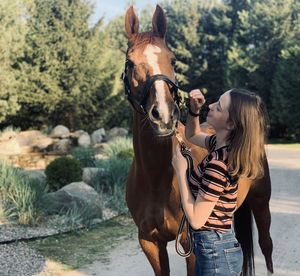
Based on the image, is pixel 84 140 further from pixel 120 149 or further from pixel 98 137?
pixel 120 149

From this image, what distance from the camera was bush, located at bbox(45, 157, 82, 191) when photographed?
743 centimetres

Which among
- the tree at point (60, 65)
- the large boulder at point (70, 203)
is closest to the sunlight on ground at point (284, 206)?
the large boulder at point (70, 203)

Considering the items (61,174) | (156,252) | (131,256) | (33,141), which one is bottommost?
(33,141)

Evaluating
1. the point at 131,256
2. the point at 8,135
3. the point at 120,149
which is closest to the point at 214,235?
the point at 131,256

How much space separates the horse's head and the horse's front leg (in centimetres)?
95

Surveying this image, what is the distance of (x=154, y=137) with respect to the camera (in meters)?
2.31

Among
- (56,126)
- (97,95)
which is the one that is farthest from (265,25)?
(56,126)

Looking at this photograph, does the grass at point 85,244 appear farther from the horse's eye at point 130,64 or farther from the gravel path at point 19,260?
the horse's eye at point 130,64

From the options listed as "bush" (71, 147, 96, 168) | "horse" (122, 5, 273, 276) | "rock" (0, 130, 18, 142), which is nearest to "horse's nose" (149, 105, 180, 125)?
"horse" (122, 5, 273, 276)

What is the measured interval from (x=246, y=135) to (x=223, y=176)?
21 centimetres

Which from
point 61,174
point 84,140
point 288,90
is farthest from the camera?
point 288,90

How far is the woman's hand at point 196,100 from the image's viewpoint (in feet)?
7.16

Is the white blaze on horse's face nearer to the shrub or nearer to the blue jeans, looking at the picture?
the blue jeans

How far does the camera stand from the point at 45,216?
606cm
